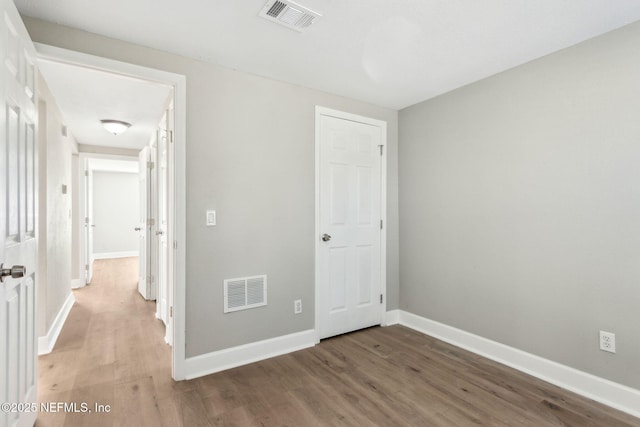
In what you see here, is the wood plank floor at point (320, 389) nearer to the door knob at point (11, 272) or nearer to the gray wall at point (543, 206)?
the gray wall at point (543, 206)

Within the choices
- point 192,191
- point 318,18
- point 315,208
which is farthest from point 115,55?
point 315,208

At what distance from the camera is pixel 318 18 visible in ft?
6.30

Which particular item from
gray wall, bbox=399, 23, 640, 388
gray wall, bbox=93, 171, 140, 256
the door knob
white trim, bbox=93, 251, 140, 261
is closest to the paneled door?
the door knob

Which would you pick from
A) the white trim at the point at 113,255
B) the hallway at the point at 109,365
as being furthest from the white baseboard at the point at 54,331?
the white trim at the point at 113,255

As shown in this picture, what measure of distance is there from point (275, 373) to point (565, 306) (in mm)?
2195

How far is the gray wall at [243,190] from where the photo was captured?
2.43 m

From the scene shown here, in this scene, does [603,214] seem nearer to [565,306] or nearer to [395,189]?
[565,306]

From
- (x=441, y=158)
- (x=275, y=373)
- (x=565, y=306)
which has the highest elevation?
(x=441, y=158)

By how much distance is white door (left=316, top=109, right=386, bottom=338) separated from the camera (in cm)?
311

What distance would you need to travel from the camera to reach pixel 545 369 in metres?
2.37

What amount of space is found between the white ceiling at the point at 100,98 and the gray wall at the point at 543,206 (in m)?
2.68

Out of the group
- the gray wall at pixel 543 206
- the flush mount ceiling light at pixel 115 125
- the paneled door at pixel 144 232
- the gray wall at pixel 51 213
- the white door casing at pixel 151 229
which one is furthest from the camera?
the paneled door at pixel 144 232

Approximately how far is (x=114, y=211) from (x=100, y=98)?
6.53m

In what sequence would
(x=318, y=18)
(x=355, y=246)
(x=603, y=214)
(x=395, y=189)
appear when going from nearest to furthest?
(x=318, y=18)
(x=603, y=214)
(x=355, y=246)
(x=395, y=189)
